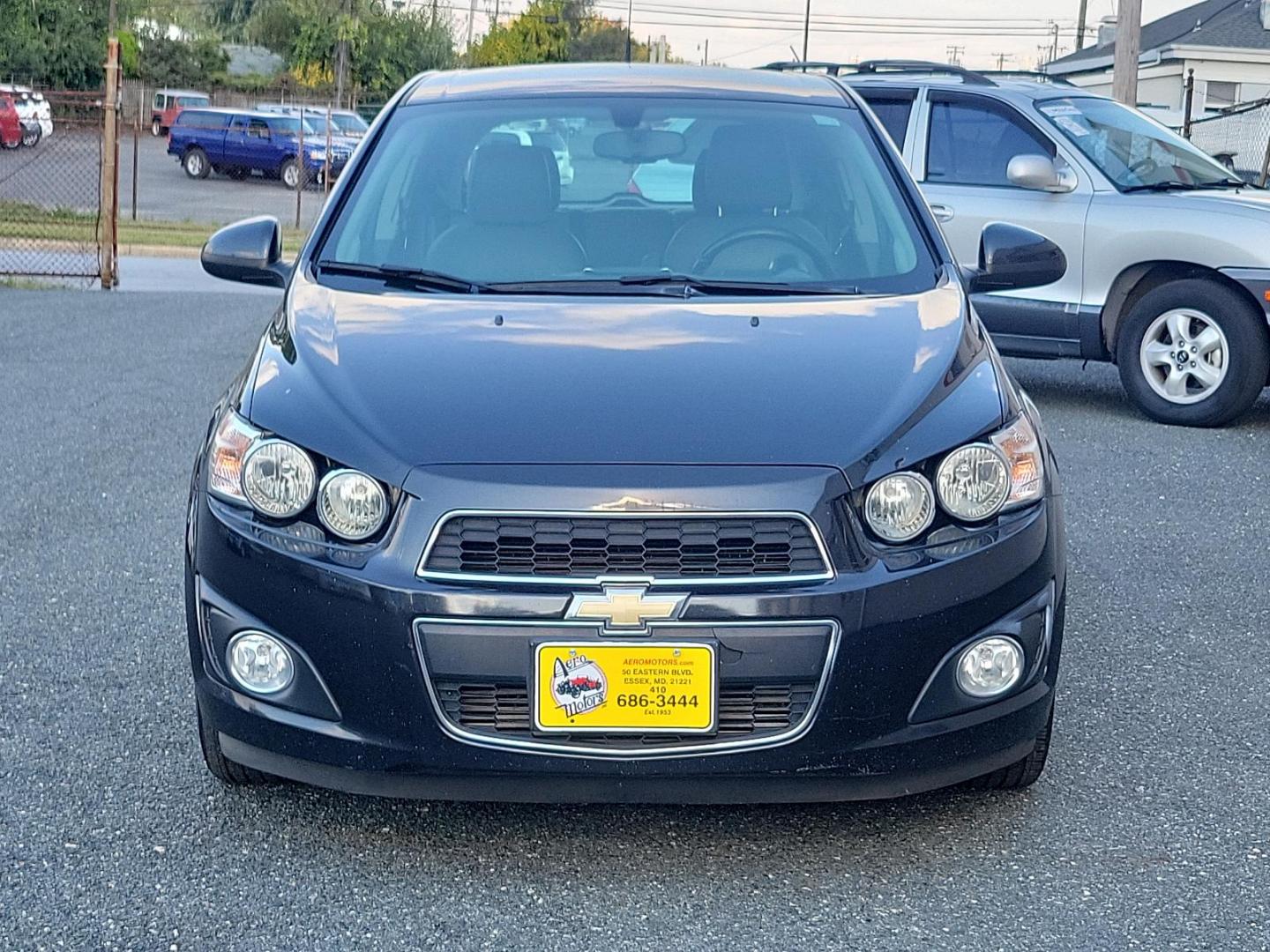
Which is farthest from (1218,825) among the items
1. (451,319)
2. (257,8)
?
(257,8)

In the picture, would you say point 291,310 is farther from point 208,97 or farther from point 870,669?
point 208,97

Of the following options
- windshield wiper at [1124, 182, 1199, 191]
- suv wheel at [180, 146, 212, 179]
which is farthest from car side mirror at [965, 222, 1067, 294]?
suv wheel at [180, 146, 212, 179]

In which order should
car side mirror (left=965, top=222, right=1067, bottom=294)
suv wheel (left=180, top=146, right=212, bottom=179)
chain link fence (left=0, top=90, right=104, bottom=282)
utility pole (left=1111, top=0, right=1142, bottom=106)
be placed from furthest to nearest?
suv wheel (left=180, top=146, right=212, bottom=179)
utility pole (left=1111, top=0, right=1142, bottom=106)
chain link fence (left=0, top=90, right=104, bottom=282)
car side mirror (left=965, top=222, right=1067, bottom=294)

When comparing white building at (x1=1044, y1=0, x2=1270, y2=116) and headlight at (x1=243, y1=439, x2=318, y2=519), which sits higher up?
white building at (x1=1044, y1=0, x2=1270, y2=116)

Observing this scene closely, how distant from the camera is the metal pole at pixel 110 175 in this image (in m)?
14.4

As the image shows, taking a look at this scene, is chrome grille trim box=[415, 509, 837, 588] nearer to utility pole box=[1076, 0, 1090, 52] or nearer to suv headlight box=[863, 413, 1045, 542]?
suv headlight box=[863, 413, 1045, 542]

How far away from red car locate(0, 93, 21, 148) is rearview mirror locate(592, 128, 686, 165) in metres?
32.5

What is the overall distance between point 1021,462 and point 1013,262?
141cm

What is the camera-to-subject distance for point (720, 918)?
3113 millimetres

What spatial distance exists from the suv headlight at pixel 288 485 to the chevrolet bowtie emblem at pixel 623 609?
417 mm

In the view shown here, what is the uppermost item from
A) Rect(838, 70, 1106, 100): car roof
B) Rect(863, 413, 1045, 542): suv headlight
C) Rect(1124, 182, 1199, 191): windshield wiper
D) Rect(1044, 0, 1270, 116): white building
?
Rect(1044, 0, 1270, 116): white building

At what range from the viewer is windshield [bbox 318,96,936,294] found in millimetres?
4242

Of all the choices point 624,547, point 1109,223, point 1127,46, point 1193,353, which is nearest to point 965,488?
point 624,547

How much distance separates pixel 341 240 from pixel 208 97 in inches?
2194
